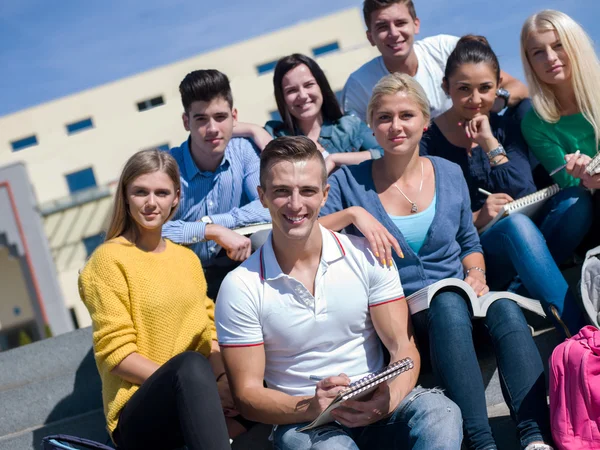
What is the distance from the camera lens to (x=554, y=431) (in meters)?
2.21

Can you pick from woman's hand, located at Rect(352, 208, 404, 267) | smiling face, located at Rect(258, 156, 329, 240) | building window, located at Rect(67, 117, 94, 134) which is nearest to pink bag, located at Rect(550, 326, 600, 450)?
woman's hand, located at Rect(352, 208, 404, 267)

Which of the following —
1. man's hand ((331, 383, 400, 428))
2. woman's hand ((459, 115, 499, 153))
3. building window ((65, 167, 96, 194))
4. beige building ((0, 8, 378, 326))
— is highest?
beige building ((0, 8, 378, 326))

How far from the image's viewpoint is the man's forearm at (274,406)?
7.14 feet

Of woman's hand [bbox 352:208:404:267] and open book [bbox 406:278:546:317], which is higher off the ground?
woman's hand [bbox 352:208:404:267]

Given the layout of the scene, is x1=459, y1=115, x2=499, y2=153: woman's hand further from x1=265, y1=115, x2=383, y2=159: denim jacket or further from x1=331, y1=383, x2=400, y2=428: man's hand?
x1=331, y1=383, x2=400, y2=428: man's hand

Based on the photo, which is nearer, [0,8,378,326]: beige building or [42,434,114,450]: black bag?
[42,434,114,450]: black bag

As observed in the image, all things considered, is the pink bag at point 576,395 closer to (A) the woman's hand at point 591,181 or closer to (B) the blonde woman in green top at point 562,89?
(A) the woman's hand at point 591,181

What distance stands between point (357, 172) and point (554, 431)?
136 cm

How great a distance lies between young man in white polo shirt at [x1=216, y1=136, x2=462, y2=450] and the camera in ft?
7.23

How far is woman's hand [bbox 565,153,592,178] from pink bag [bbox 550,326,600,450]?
0.91 m

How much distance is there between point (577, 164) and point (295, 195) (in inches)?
55.0

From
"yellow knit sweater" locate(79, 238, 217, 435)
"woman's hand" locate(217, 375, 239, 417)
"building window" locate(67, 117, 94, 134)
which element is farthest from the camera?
"building window" locate(67, 117, 94, 134)

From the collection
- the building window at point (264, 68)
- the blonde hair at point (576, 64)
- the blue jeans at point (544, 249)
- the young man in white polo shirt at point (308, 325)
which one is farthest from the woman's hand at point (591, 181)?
the building window at point (264, 68)

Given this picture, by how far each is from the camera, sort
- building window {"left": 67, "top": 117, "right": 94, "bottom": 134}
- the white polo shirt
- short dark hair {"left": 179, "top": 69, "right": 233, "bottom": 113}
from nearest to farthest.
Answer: the white polo shirt → short dark hair {"left": 179, "top": 69, "right": 233, "bottom": 113} → building window {"left": 67, "top": 117, "right": 94, "bottom": 134}
